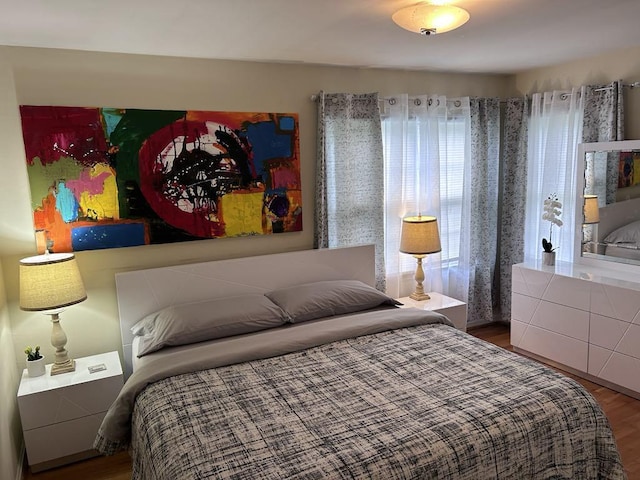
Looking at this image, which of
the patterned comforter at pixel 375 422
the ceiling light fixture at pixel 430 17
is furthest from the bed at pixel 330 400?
the ceiling light fixture at pixel 430 17

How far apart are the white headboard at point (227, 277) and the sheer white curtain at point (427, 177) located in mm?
448

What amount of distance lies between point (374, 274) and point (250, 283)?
1010mm

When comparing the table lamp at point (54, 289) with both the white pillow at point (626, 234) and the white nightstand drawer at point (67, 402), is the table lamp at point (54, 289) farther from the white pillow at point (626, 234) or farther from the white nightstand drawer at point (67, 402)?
the white pillow at point (626, 234)

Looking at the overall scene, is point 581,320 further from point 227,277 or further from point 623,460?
point 227,277

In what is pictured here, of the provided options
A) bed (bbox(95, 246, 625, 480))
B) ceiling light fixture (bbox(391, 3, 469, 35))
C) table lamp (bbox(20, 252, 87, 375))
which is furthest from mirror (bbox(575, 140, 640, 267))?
table lamp (bbox(20, 252, 87, 375))

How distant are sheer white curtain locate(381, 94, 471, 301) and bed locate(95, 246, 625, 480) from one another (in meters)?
1.08

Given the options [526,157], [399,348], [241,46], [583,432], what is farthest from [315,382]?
[526,157]

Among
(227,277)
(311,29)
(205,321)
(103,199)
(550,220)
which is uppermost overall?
(311,29)

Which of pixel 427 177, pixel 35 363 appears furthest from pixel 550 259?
pixel 35 363

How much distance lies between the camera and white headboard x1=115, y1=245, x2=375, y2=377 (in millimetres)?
2971

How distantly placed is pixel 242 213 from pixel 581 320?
2498 mm

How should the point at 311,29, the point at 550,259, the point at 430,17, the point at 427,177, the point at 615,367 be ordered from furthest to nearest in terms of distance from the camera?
1. the point at 427,177
2. the point at 550,259
3. the point at 615,367
4. the point at 311,29
5. the point at 430,17

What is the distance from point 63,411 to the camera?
102 inches

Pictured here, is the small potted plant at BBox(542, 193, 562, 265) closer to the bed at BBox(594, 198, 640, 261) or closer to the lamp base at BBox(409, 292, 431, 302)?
the bed at BBox(594, 198, 640, 261)
